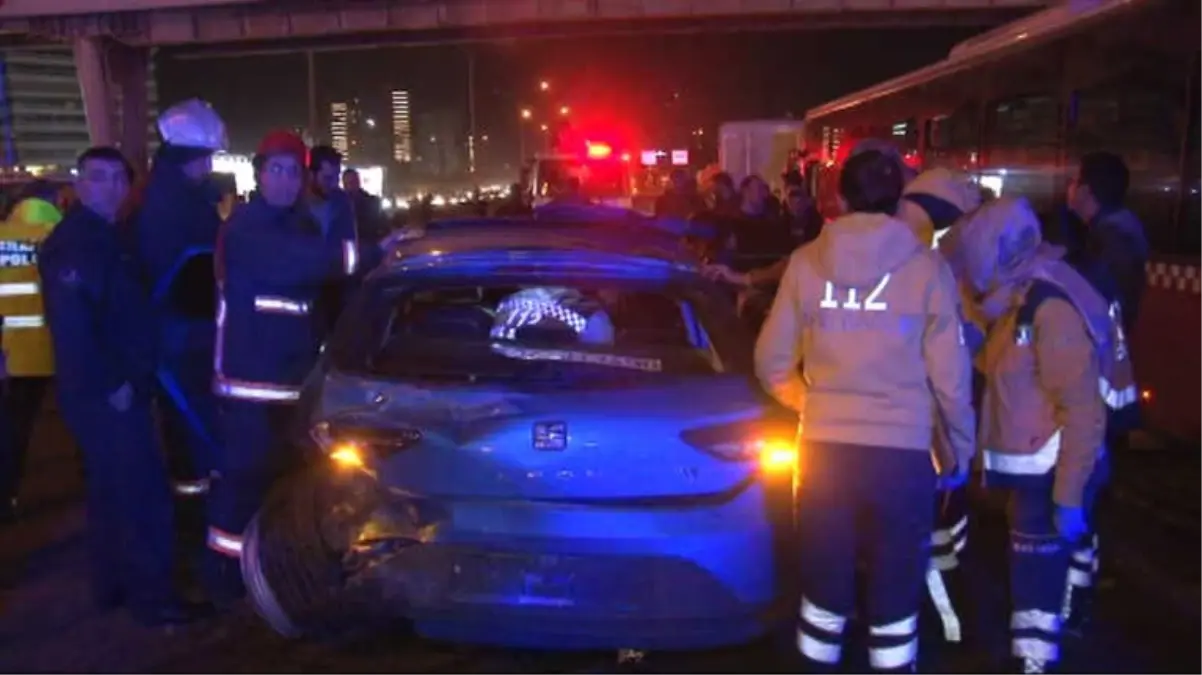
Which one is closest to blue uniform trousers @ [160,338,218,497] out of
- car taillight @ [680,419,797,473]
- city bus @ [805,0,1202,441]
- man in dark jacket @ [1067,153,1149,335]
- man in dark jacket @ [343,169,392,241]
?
car taillight @ [680,419,797,473]

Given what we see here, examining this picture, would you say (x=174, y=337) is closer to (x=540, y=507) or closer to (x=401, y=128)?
(x=540, y=507)

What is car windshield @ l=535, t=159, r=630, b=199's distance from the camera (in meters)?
21.0

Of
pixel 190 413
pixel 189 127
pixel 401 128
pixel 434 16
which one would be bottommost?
pixel 190 413

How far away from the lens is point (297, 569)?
415cm

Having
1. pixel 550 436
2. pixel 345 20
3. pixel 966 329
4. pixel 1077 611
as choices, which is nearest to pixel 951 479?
pixel 966 329

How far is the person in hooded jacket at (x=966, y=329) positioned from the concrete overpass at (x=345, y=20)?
1820cm

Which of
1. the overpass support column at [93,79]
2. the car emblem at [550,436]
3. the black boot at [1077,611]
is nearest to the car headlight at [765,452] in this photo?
the car emblem at [550,436]

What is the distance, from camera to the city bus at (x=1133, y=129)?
7957 mm

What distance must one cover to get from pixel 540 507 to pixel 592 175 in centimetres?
1895

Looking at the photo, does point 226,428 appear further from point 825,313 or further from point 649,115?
point 649,115

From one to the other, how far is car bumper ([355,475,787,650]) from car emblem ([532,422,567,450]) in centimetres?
18

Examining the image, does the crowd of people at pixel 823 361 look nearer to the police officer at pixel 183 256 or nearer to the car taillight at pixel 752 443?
the police officer at pixel 183 256

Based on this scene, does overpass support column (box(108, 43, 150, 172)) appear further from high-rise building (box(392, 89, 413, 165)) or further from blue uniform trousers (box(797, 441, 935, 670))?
blue uniform trousers (box(797, 441, 935, 670))

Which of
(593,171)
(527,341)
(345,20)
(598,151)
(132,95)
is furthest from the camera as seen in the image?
(132,95)
